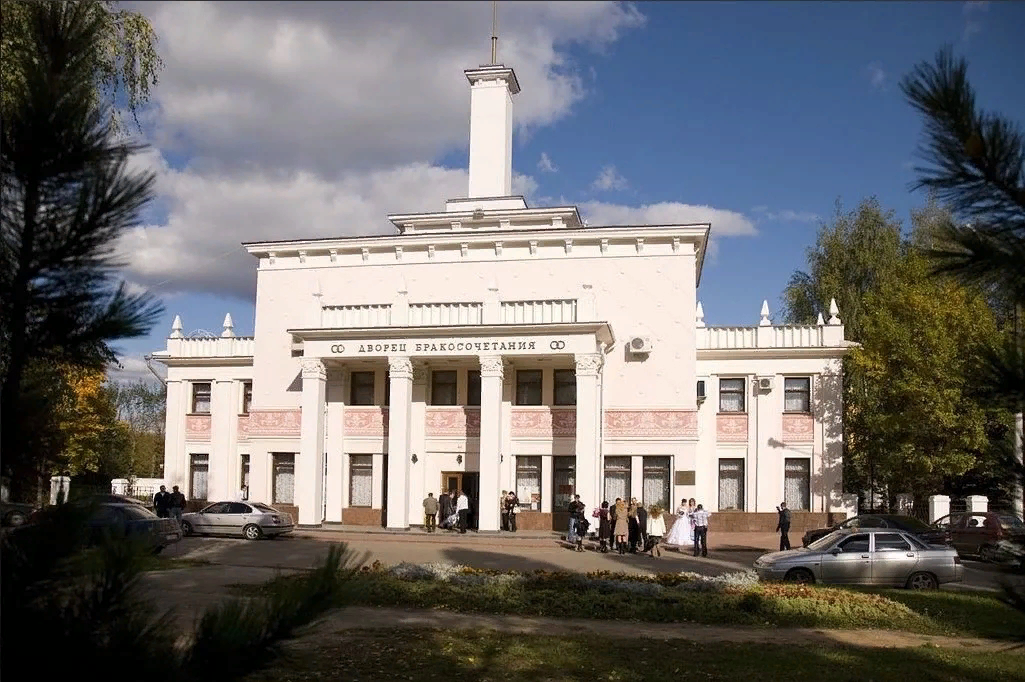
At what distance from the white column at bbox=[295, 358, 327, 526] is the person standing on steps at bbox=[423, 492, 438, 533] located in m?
4.25

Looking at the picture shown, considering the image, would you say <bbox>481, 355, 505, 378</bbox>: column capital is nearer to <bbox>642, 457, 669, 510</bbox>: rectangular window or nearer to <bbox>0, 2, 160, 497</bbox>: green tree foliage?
<bbox>642, 457, 669, 510</bbox>: rectangular window

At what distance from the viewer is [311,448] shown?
36.6m

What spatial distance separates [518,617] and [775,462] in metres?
24.5

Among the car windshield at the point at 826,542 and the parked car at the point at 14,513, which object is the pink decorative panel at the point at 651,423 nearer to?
the car windshield at the point at 826,542

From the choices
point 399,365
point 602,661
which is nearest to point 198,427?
point 399,365

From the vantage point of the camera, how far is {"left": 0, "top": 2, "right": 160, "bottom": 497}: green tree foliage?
446 centimetres

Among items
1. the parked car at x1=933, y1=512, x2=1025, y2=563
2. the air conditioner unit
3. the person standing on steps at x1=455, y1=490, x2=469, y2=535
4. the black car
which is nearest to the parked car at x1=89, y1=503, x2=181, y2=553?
the black car

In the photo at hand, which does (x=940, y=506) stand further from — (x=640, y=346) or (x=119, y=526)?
(x=119, y=526)

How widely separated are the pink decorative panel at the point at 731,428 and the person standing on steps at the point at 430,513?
11685 millimetres

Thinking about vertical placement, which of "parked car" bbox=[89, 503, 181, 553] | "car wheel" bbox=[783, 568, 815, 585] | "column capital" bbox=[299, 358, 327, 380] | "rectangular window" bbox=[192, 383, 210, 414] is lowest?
"car wheel" bbox=[783, 568, 815, 585]

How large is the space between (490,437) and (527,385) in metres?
3.33

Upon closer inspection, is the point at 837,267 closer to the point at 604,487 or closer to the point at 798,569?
the point at 604,487

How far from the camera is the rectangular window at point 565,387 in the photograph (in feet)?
122

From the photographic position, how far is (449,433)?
124 ft
